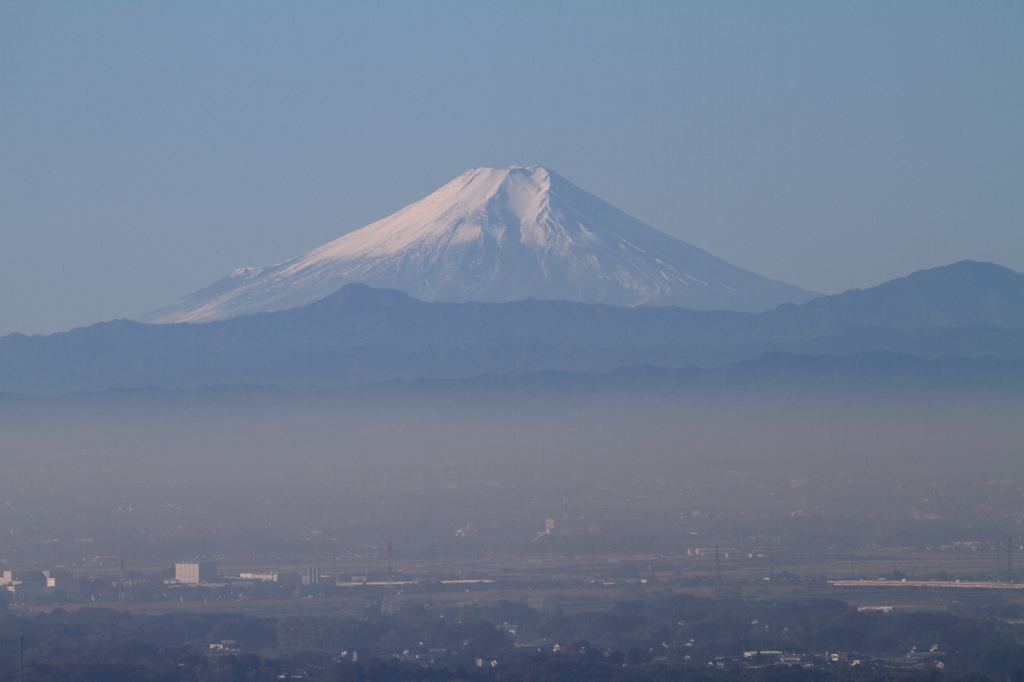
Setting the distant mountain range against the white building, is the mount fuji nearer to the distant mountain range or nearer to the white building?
the distant mountain range

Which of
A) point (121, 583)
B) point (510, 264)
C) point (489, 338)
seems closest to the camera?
point (121, 583)

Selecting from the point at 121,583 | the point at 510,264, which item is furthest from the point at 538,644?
the point at 510,264

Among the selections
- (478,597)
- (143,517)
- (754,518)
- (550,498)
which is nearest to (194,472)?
(143,517)

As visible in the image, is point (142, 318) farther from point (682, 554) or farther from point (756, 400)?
point (682, 554)

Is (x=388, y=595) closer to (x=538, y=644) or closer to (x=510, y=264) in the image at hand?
(x=538, y=644)

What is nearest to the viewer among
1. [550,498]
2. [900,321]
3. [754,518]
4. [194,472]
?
[754,518]

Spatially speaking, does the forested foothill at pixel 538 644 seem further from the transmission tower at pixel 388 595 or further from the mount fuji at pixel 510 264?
the mount fuji at pixel 510 264

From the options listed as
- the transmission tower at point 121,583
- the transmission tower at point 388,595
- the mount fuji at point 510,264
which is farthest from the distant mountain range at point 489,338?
the transmission tower at point 121,583
